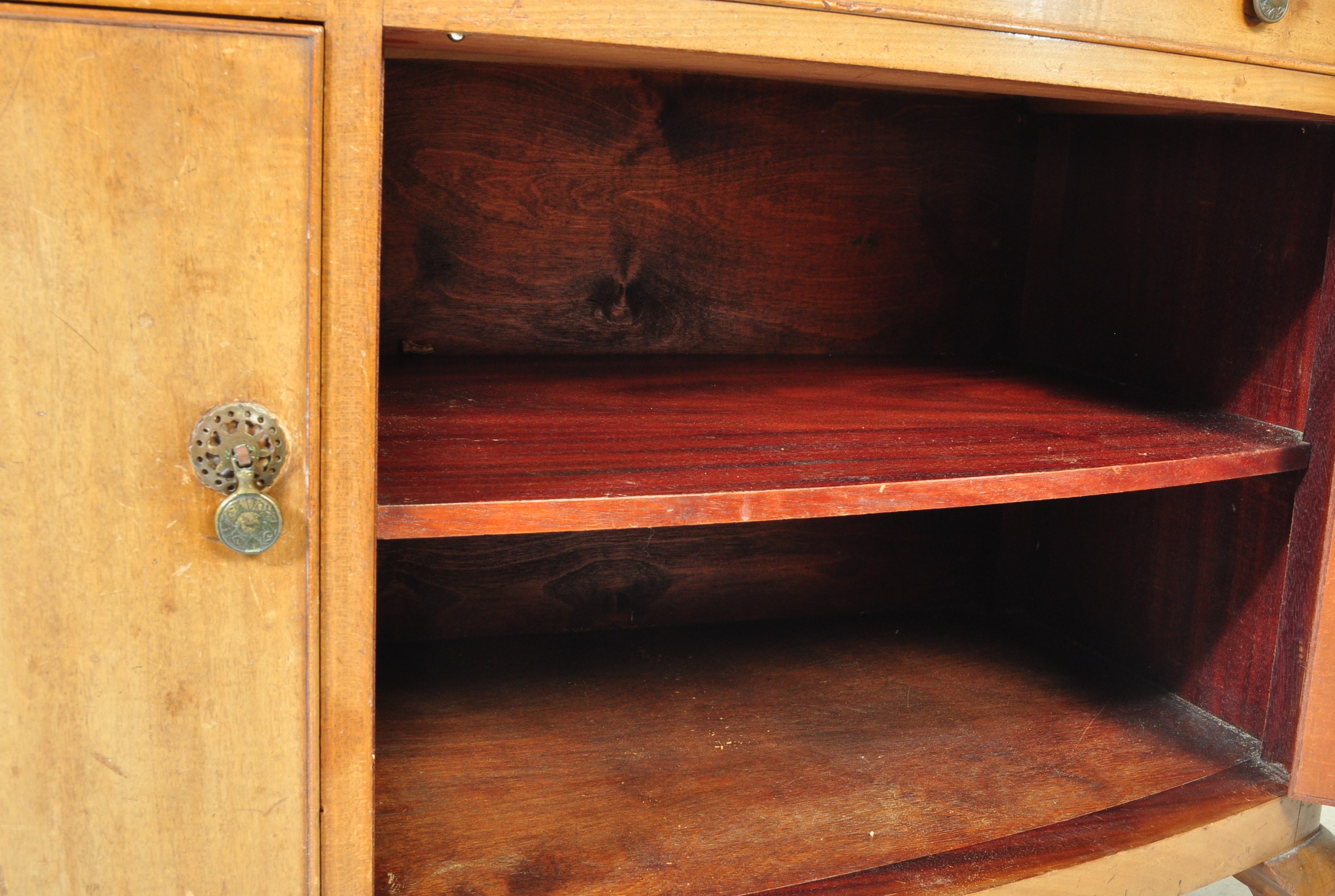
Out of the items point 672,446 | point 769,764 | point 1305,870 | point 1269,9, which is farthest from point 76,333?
point 1305,870

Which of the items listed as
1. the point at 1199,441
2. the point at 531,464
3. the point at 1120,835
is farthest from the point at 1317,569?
the point at 531,464

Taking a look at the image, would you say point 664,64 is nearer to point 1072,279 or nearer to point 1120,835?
point 1072,279

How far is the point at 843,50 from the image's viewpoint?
2.18ft

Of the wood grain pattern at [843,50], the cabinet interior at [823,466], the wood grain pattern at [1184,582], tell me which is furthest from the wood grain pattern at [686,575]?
the wood grain pattern at [843,50]

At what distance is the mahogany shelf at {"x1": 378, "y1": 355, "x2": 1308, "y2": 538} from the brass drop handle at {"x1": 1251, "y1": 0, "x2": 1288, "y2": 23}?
311 millimetres

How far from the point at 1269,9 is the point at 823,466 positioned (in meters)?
0.43

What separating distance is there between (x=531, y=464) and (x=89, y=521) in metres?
0.26

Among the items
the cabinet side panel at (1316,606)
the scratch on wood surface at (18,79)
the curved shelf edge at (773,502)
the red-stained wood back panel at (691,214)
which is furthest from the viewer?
the red-stained wood back panel at (691,214)

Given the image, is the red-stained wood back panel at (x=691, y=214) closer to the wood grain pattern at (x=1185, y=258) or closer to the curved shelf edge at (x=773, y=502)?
the wood grain pattern at (x=1185, y=258)

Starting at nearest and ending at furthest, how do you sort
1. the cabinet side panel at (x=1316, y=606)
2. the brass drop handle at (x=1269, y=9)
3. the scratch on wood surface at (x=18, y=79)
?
the scratch on wood surface at (x=18, y=79) → the brass drop handle at (x=1269, y=9) → the cabinet side panel at (x=1316, y=606)

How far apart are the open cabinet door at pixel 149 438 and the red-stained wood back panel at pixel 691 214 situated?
482mm

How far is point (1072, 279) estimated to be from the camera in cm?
122

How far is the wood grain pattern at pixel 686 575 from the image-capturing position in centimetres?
113

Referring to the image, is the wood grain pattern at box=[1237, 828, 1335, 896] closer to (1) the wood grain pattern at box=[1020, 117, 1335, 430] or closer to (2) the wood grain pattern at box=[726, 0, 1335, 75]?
(1) the wood grain pattern at box=[1020, 117, 1335, 430]
